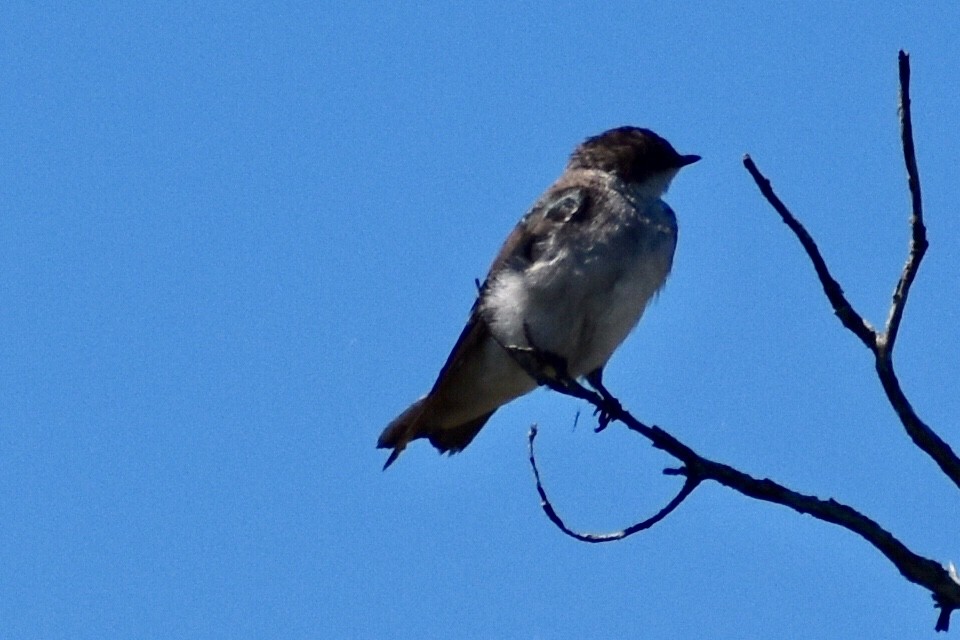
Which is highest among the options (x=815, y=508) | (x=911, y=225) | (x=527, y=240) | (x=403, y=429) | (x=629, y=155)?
(x=629, y=155)

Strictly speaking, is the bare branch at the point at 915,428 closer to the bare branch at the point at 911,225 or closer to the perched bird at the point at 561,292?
the bare branch at the point at 911,225

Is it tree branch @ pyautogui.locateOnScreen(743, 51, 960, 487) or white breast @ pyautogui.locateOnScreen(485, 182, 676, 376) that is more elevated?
white breast @ pyautogui.locateOnScreen(485, 182, 676, 376)

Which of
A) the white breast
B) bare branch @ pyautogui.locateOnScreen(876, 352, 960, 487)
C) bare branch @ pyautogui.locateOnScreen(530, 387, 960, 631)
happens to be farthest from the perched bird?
bare branch @ pyautogui.locateOnScreen(876, 352, 960, 487)

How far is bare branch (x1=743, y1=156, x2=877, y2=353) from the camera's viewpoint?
4681mm

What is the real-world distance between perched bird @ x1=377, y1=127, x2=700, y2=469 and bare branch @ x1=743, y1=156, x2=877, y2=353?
293 centimetres

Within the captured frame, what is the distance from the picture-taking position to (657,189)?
30.0 feet

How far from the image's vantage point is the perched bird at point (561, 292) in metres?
8.16

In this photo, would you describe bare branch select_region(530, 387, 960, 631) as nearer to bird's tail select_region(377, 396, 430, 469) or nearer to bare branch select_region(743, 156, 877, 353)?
bare branch select_region(743, 156, 877, 353)

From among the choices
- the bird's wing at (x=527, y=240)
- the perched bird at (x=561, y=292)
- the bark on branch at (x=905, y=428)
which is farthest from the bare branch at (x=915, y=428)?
the bird's wing at (x=527, y=240)

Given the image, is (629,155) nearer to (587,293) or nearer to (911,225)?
(587,293)

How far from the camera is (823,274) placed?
486 cm

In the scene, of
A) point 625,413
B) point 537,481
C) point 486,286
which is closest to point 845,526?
point 625,413

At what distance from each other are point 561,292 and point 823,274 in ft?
11.1

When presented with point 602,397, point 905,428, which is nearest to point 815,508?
point 905,428
